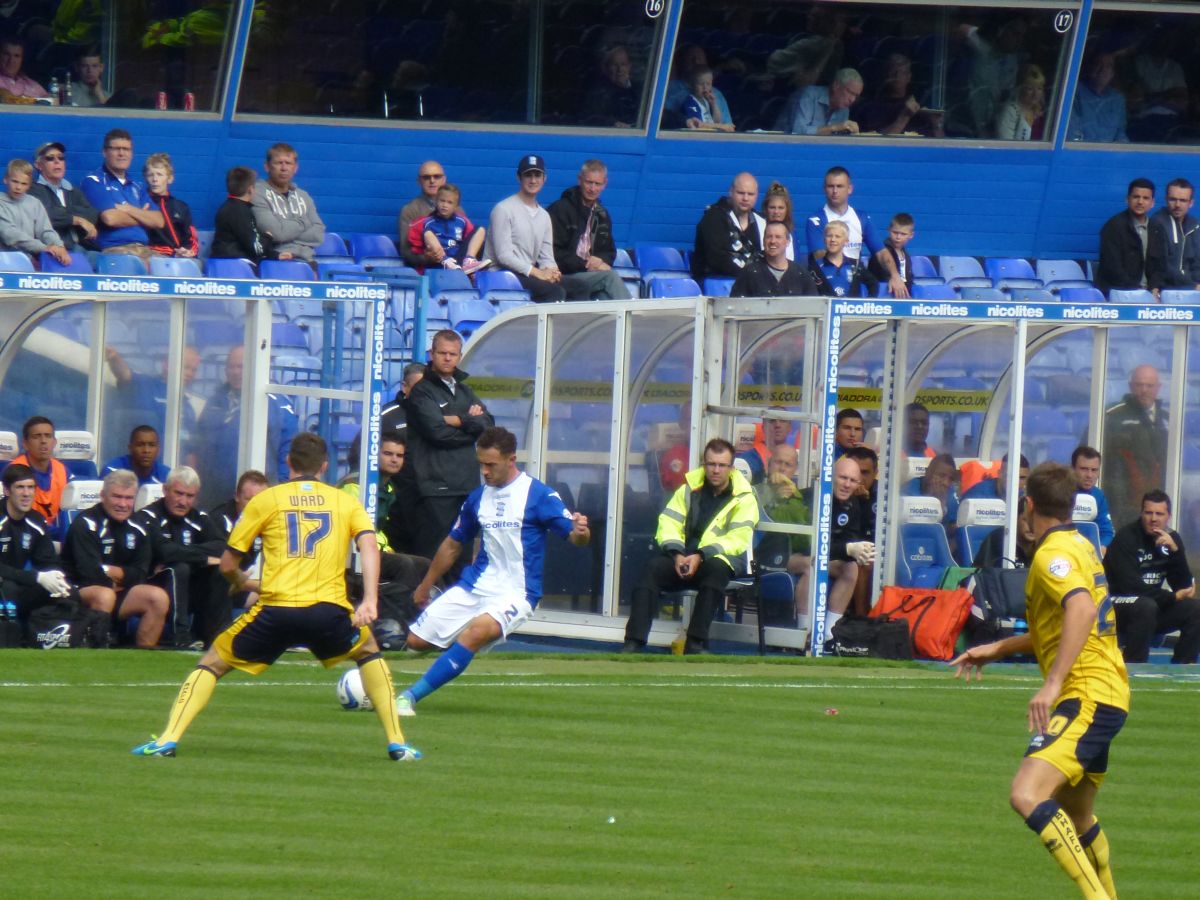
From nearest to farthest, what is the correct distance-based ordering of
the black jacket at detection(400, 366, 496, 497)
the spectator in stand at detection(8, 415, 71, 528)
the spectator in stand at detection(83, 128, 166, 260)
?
1. the spectator in stand at detection(8, 415, 71, 528)
2. the black jacket at detection(400, 366, 496, 497)
3. the spectator in stand at detection(83, 128, 166, 260)

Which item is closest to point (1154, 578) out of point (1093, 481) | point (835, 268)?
point (1093, 481)

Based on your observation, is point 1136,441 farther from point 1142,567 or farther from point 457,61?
point 457,61

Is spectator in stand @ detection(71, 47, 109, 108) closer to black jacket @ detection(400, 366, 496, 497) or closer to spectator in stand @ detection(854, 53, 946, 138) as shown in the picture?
black jacket @ detection(400, 366, 496, 497)

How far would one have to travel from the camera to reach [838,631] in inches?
661

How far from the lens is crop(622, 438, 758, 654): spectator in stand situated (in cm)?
1662

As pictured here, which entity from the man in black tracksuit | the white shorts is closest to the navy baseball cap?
the man in black tracksuit

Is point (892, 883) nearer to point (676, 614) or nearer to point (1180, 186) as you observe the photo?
point (676, 614)

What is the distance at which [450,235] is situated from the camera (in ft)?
68.9

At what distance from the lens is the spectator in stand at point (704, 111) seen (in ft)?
76.4

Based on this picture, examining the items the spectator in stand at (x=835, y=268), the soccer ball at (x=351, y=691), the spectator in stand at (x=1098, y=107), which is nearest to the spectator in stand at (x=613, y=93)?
the spectator in stand at (x=835, y=268)

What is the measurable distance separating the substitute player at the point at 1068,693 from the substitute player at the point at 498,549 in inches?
207

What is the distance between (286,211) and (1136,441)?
8.12 metres

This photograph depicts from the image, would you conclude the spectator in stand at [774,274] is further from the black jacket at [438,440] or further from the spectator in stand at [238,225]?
the spectator in stand at [238,225]

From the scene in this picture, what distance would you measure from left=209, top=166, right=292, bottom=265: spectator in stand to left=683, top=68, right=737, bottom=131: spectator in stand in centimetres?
568
